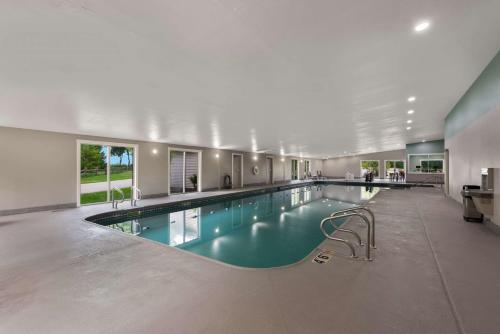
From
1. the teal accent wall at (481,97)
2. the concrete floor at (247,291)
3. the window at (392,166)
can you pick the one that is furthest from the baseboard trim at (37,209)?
the window at (392,166)

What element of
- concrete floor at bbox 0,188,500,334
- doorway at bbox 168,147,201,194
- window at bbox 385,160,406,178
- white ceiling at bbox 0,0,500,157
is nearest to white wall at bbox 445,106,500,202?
white ceiling at bbox 0,0,500,157

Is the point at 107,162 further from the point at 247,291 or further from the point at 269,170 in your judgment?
the point at 269,170

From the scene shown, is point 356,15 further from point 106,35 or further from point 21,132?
point 21,132

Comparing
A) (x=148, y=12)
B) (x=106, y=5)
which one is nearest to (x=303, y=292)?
(x=148, y=12)

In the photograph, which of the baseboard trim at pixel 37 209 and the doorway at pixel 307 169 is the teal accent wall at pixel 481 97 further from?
the doorway at pixel 307 169

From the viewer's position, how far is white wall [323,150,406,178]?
18938 millimetres

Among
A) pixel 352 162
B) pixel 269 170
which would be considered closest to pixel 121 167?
pixel 269 170

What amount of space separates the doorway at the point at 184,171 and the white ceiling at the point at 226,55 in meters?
5.13

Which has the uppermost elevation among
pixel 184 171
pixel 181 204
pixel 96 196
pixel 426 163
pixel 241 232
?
pixel 426 163

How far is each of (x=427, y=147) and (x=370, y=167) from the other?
7.46 meters

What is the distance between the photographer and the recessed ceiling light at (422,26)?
87.1 inches

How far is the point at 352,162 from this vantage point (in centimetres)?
2122

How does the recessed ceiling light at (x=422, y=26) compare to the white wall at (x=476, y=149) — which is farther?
the white wall at (x=476, y=149)

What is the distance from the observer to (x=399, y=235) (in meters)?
3.41
